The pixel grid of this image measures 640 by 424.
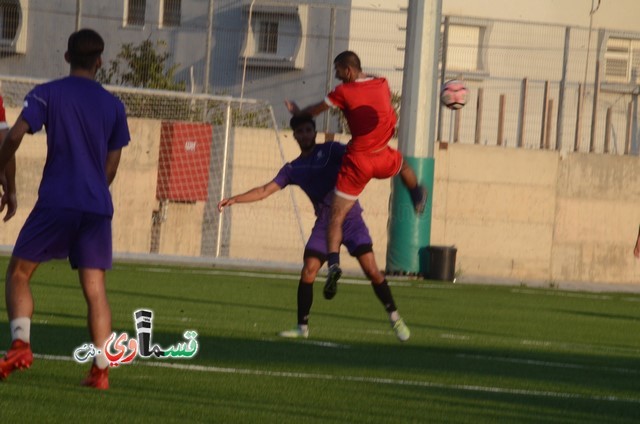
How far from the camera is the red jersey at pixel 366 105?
14.0 m

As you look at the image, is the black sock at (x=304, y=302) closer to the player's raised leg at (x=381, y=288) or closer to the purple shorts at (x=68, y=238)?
the player's raised leg at (x=381, y=288)

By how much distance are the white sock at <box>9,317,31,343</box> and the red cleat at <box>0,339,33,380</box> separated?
30 millimetres

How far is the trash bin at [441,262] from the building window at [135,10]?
53.3 feet

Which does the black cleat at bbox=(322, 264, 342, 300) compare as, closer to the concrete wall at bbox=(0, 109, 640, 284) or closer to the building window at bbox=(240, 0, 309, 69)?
the concrete wall at bbox=(0, 109, 640, 284)

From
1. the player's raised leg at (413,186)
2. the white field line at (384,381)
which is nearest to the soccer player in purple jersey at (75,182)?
the white field line at (384,381)

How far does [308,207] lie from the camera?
2908 cm

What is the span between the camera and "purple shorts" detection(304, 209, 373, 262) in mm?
13562

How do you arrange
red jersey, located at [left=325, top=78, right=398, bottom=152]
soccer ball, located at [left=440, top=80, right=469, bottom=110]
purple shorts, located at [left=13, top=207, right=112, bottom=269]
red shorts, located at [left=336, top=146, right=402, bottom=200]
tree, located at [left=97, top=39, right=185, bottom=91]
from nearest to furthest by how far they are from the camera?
purple shorts, located at [left=13, top=207, right=112, bottom=269] → red shorts, located at [left=336, top=146, right=402, bottom=200] → red jersey, located at [left=325, top=78, right=398, bottom=152] → soccer ball, located at [left=440, top=80, right=469, bottom=110] → tree, located at [left=97, top=39, right=185, bottom=91]

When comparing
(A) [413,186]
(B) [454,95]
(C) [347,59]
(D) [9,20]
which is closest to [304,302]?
(A) [413,186]

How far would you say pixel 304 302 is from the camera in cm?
1334

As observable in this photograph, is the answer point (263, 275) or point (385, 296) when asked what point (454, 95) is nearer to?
→ point (263, 275)

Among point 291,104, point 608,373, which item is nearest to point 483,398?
point 608,373

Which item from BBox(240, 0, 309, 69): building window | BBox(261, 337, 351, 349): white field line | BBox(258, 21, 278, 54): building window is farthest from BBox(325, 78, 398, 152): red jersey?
BBox(258, 21, 278, 54): building window

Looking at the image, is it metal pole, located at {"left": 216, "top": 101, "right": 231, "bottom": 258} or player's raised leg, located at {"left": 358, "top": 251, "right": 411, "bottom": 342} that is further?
metal pole, located at {"left": 216, "top": 101, "right": 231, "bottom": 258}
